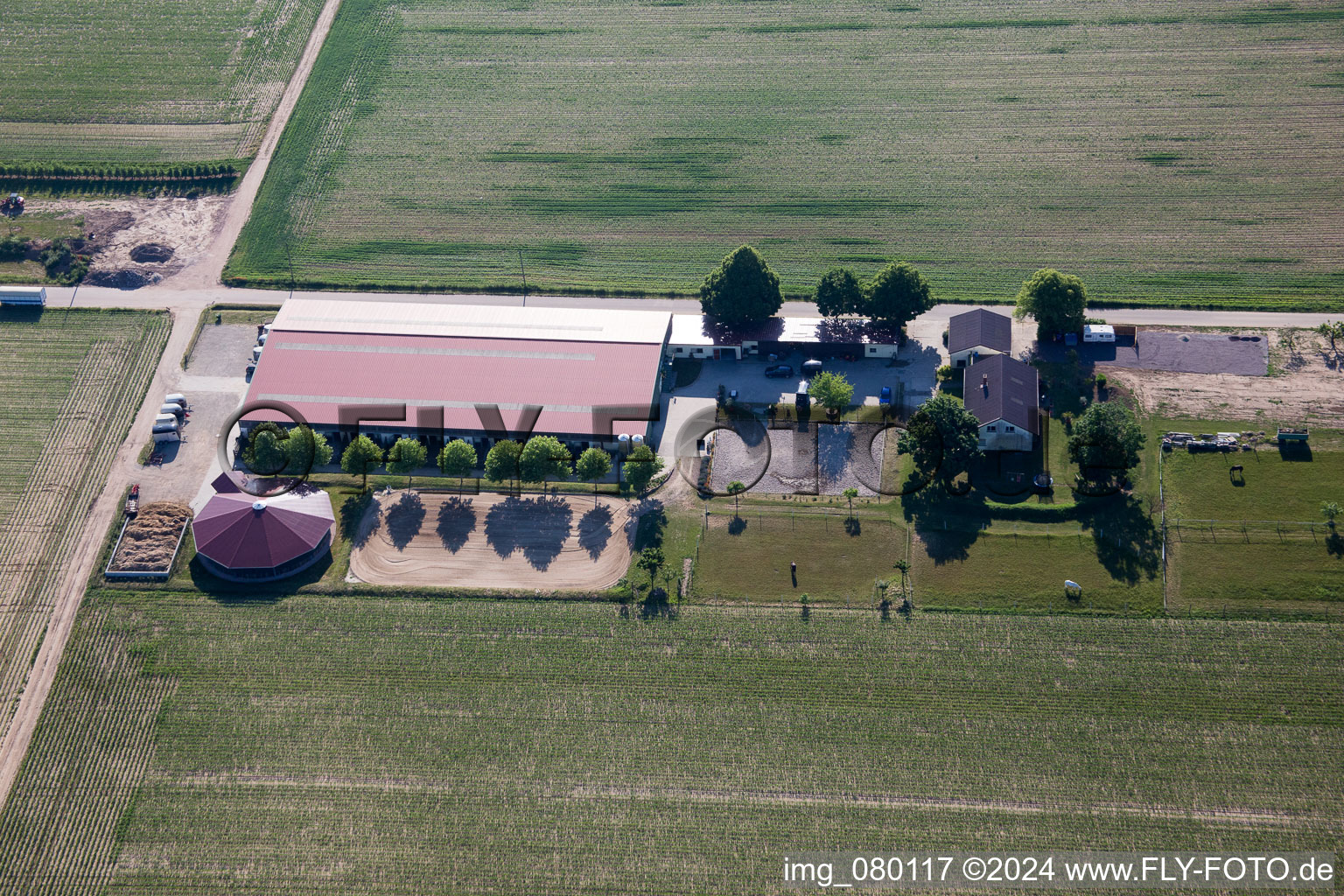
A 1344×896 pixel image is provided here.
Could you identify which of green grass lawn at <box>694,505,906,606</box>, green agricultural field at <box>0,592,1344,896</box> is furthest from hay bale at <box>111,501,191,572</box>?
green grass lawn at <box>694,505,906,606</box>

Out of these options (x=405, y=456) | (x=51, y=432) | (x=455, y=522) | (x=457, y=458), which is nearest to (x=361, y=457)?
(x=405, y=456)

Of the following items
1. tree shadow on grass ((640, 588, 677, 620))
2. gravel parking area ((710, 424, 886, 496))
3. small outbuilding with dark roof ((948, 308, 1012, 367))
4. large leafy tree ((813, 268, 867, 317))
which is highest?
large leafy tree ((813, 268, 867, 317))

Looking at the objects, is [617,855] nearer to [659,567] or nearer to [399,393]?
[659,567]

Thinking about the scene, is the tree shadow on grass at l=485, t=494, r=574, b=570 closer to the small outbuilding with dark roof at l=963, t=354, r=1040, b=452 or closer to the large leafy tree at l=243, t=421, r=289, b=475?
the large leafy tree at l=243, t=421, r=289, b=475

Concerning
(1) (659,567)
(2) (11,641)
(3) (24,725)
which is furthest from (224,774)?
(1) (659,567)

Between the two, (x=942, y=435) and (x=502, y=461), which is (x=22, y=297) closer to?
(x=502, y=461)

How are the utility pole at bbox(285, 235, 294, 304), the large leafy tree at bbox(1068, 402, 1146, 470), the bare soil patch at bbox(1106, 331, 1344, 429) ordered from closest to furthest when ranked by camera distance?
the large leafy tree at bbox(1068, 402, 1146, 470) → the bare soil patch at bbox(1106, 331, 1344, 429) → the utility pole at bbox(285, 235, 294, 304)

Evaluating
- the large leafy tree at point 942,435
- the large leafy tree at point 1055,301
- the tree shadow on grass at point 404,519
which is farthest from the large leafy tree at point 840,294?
the tree shadow on grass at point 404,519

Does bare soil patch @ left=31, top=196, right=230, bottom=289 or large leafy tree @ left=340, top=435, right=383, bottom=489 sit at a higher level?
bare soil patch @ left=31, top=196, right=230, bottom=289
